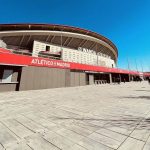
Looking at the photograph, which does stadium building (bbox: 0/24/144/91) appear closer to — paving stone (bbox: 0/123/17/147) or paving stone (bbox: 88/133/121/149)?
paving stone (bbox: 0/123/17/147)

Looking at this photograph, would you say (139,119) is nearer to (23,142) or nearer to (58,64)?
(23,142)

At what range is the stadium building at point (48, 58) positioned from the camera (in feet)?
42.3

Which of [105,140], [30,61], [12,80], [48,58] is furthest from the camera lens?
[48,58]

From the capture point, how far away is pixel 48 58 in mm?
16484

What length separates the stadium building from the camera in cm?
1288

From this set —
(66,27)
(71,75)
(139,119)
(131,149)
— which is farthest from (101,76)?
(131,149)

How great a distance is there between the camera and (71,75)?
1989 centimetres

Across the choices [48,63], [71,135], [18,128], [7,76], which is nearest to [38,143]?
[71,135]

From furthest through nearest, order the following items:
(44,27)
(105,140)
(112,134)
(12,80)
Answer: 1. (44,27)
2. (12,80)
3. (112,134)
4. (105,140)

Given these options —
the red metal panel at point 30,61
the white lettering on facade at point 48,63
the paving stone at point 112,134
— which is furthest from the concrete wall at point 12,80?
the paving stone at point 112,134

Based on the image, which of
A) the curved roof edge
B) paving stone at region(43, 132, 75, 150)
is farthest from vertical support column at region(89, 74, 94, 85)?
paving stone at region(43, 132, 75, 150)

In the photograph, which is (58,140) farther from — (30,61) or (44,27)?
(44,27)

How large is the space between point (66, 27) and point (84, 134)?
34.1 metres

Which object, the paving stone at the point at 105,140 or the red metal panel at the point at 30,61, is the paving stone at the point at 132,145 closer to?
the paving stone at the point at 105,140
